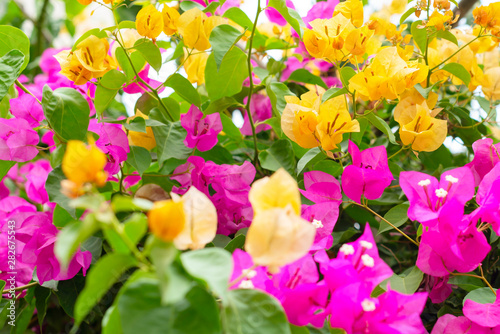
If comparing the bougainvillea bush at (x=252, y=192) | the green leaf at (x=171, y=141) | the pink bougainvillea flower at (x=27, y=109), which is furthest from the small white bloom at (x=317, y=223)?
the pink bougainvillea flower at (x=27, y=109)

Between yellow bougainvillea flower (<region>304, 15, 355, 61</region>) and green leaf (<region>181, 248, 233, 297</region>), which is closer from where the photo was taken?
green leaf (<region>181, 248, 233, 297</region>)

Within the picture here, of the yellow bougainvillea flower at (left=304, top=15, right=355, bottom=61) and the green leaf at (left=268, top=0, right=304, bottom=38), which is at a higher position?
the green leaf at (left=268, top=0, right=304, bottom=38)

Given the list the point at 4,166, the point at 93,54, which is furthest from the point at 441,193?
the point at 4,166

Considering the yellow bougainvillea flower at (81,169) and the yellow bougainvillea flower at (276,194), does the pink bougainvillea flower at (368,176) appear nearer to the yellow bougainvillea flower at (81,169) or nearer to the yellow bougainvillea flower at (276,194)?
the yellow bougainvillea flower at (276,194)

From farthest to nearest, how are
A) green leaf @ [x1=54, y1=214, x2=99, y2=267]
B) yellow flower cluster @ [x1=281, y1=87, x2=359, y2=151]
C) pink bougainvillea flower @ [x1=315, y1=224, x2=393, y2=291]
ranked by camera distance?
yellow flower cluster @ [x1=281, y1=87, x2=359, y2=151]
pink bougainvillea flower @ [x1=315, y1=224, x2=393, y2=291]
green leaf @ [x1=54, y1=214, x2=99, y2=267]

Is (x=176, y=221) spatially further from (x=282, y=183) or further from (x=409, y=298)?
(x=409, y=298)

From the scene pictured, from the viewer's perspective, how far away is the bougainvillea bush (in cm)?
31

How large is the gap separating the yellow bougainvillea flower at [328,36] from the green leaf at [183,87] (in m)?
0.16

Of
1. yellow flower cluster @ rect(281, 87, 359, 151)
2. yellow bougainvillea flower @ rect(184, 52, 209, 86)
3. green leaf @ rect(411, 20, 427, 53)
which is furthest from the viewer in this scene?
yellow bougainvillea flower @ rect(184, 52, 209, 86)

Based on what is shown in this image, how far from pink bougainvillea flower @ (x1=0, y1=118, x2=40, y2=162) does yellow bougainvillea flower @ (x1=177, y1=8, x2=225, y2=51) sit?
0.24m

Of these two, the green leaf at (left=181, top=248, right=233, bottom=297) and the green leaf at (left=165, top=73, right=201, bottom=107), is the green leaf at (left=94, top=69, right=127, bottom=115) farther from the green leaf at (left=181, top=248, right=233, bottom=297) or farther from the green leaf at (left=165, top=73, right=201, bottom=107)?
the green leaf at (left=181, top=248, right=233, bottom=297)

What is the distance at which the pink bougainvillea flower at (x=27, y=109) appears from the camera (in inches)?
24.6

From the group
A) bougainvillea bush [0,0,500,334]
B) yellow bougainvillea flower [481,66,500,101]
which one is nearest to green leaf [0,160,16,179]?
bougainvillea bush [0,0,500,334]

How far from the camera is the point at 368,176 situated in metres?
0.53
